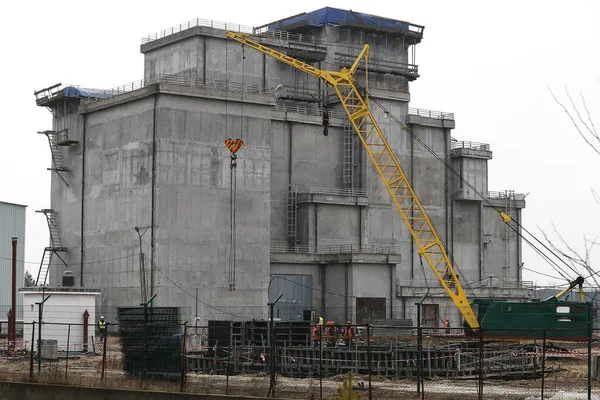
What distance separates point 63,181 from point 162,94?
14.6m

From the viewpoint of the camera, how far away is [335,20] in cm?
9662

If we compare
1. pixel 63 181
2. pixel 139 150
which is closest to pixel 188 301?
pixel 139 150

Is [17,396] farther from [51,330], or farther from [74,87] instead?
[74,87]

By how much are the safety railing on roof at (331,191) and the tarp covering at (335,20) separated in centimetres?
1584

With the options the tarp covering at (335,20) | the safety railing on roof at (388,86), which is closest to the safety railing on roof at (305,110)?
the safety railing on roof at (388,86)

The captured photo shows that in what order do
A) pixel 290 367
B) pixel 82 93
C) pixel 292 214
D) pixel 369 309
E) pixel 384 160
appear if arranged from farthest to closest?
pixel 384 160 → pixel 82 93 → pixel 292 214 → pixel 369 309 → pixel 290 367

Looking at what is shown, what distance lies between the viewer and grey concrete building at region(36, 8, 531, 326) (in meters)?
76.8

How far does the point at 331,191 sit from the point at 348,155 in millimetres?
3596

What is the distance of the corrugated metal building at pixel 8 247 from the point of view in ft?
266

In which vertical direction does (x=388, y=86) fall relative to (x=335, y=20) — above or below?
below

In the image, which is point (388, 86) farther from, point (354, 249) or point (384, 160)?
point (354, 249)

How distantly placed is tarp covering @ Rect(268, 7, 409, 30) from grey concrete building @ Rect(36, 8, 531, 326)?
125 mm

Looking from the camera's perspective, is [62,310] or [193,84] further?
[193,84]

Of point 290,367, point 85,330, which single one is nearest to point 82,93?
point 85,330
